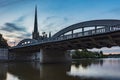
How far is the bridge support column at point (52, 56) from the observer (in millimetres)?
67062

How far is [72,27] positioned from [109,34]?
14.2 m

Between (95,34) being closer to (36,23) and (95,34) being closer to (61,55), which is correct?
(61,55)

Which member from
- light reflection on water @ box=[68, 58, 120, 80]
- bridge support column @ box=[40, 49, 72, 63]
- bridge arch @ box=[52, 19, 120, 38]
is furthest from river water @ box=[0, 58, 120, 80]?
bridge support column @ box=[40, 49, 72, 63]

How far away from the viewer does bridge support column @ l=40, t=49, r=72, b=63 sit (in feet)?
220

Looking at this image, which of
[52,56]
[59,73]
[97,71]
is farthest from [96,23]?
[52,56]

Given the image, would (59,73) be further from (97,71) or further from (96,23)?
(96,23)

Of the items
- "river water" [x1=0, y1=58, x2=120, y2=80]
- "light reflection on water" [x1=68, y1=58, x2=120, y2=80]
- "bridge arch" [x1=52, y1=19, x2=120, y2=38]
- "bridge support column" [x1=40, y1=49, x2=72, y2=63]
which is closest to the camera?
"river water" [x1=0, y1=58, x2=120, y2=80]

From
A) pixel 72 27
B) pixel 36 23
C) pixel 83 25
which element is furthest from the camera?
pixel 36 23

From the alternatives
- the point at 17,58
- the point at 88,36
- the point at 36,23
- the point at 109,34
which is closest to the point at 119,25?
the point at 109,34

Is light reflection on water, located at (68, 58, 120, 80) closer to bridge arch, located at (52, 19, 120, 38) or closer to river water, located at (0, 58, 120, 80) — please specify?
river water, located at (0, 58, 120, 80)

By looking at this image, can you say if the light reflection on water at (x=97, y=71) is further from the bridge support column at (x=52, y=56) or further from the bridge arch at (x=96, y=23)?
the bridge support column at (x=52, y=56)

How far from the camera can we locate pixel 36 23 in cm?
16675

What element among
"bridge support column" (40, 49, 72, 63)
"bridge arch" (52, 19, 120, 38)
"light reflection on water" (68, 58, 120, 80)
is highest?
"bridge arch" (52, 19, 120, 38)

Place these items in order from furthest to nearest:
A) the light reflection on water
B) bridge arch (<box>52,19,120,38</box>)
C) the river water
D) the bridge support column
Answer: the bridge support column → bridge arch (<box>52,19,120,38</box>) → the light reflection on water → the river water
